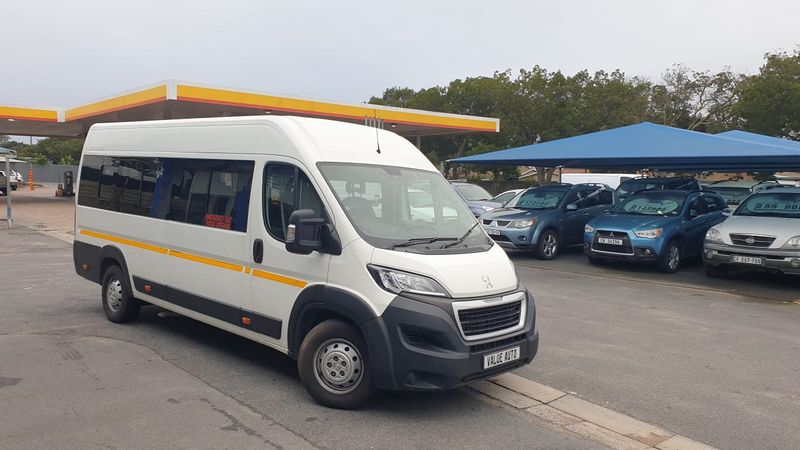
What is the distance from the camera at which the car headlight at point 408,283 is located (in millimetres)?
4473

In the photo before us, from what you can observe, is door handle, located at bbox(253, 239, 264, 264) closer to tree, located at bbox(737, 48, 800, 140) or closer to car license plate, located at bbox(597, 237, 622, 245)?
car license plate, located at bbox(597, 237, 622, 245)

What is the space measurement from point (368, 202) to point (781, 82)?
35677 millimetres

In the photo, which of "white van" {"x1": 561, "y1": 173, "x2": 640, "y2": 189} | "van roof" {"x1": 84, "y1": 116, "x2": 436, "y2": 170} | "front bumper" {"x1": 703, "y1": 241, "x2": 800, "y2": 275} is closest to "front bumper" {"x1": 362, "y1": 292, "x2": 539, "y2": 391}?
"van roof" {"x1": 84, "y1": 116, "x2": 436, "y2": 170}

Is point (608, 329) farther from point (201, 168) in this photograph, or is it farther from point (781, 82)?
point (781, 82)

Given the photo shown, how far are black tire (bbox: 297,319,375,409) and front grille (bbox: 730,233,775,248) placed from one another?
860 centimetres

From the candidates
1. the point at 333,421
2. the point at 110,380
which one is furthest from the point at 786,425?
the point at 110,380

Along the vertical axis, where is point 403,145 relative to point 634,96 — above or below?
below

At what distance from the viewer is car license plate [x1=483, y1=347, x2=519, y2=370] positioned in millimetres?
4609

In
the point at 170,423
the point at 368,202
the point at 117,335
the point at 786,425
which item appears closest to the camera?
the point at 170,423

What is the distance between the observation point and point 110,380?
17.5 ft

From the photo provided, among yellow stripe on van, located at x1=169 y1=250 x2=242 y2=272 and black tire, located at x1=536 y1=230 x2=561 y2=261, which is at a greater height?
yellow stripe on van, located at x1=169 y1=250 x2=242 y2=272

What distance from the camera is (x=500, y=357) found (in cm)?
471

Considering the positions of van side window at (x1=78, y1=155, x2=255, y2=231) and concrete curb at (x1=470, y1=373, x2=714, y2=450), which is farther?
van side window at (x1=78, y1=155, x2=255, y2=231)

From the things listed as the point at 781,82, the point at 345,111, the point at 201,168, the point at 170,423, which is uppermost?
the point at 781,82
